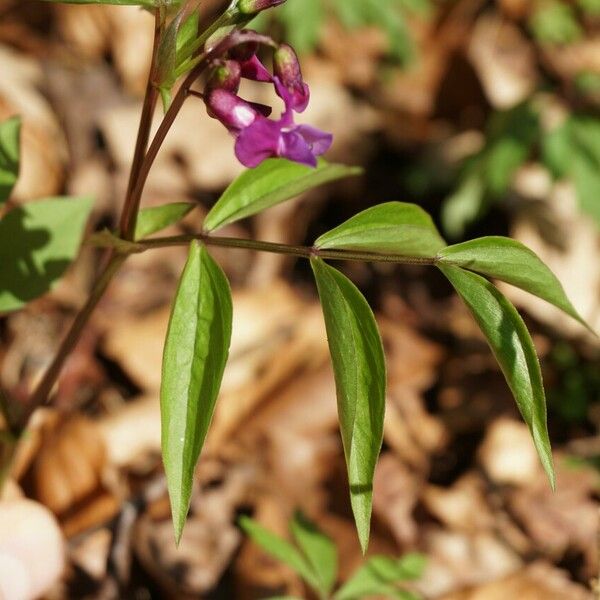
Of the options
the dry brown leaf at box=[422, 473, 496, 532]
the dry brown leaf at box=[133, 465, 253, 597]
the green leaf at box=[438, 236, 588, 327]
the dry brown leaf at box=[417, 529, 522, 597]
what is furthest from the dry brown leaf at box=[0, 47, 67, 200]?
the green leaf at box=[438, 236, 588, 327]

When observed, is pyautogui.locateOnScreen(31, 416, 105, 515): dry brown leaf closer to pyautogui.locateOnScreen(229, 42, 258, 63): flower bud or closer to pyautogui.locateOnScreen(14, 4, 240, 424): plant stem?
pyautogui.locateOnScreen(14, 4, 240, 424): plant stem

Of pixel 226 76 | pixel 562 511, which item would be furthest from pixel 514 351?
pixel 562 511

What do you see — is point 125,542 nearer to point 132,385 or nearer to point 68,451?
point 68,451

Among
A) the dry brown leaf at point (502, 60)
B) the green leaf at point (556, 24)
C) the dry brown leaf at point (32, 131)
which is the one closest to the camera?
the dry brown leaf at point (32, 131)

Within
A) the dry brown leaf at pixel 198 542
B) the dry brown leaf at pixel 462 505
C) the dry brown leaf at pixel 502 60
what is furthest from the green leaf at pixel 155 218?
the dry brown leaf at pixel 502 60

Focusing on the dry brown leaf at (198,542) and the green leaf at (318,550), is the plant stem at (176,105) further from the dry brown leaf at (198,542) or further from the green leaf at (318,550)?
the dry brown leaf at (198,542)

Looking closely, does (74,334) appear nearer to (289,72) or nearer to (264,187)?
(264,187)

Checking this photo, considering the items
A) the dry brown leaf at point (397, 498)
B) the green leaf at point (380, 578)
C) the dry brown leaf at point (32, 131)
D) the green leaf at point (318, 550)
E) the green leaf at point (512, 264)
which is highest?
the green leaf at point (512, 264)

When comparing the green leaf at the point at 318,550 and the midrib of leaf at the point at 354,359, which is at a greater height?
the midrib of leaf at the point at 354,359
